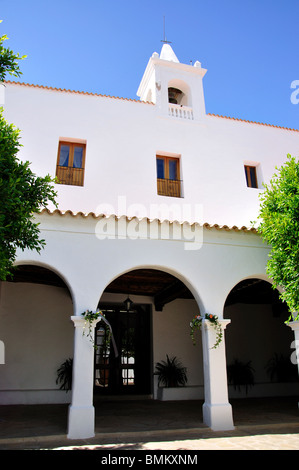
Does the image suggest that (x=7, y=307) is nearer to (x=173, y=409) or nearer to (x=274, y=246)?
(x=173, y=409)

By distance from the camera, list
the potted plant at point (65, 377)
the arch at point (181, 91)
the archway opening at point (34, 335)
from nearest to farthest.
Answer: the archway opening at point (34, 335)
the potted plant at point (65, 377)
the arch at point (181, 91)

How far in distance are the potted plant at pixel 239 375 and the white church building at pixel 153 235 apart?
221 millimetres

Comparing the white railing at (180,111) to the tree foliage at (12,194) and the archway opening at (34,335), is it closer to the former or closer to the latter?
the archway opening at (34,335)

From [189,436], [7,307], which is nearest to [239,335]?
[189,436]

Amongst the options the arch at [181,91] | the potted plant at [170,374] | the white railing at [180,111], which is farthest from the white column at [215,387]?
the arch at [181,91]

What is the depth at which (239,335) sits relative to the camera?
40.6 feet

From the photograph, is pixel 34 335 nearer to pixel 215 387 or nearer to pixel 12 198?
pixel 215 387

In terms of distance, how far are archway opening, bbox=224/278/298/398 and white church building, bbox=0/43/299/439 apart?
0.04 m

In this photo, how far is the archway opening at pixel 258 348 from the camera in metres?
11.8

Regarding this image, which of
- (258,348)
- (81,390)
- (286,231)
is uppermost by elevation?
(286,231)

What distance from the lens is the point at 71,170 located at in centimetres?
1076

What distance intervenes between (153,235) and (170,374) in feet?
17.9

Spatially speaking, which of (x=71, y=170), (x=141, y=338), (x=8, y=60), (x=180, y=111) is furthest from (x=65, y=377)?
(x=180, y=111)
